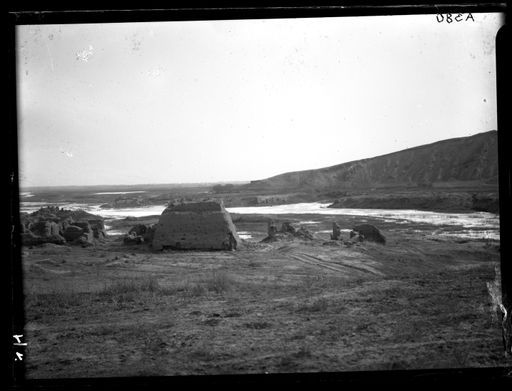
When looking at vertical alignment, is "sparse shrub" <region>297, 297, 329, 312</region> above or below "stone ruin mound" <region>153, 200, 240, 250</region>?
below

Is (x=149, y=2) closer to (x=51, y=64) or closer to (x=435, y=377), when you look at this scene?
(x=51, y=64)

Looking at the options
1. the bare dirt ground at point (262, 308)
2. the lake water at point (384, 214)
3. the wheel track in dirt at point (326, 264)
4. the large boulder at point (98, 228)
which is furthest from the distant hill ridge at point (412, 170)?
the large boulder at point (98, 228)

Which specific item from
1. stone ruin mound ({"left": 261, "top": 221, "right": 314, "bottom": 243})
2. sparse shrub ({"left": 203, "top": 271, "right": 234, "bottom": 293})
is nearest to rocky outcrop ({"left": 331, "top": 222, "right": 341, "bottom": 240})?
stone ruin mound ({"left": 261, "top": 221, "right": 314, "bottom": 243})

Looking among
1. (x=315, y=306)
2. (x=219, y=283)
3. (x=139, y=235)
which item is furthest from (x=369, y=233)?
(x=139, y=235)

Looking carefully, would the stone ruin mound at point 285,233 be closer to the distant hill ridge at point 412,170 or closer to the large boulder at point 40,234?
the distant hill ridge at point 412,170

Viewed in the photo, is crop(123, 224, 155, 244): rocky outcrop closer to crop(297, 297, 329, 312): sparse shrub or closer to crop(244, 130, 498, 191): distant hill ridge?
crop(244, 130, 498, 191): distant hill ridge

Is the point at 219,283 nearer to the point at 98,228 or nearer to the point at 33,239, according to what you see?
the point at 98,228

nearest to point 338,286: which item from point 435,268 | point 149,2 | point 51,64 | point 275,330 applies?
point 275,330
